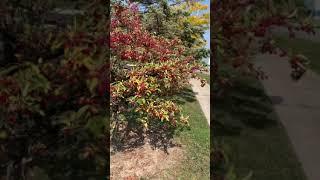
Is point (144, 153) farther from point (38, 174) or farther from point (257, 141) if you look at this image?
point (257, 141)

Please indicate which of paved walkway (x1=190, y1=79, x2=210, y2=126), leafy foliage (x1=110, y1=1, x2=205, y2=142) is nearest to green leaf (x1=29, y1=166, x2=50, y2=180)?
leafy foliage (x1=110, y1=1, x2=205, y2=142)

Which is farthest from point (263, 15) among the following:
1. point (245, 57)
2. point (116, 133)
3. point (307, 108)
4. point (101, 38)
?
point (307, 108)

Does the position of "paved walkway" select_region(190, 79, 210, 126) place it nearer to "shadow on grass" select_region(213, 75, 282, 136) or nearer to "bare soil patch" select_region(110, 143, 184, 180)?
"shadow on grass" select_region(213, 75, 282, 136)

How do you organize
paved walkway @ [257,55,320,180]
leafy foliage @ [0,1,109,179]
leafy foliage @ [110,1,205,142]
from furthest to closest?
paved walkway @ [257,55,320,180] → leafy foliage @ [110,1,205,142] → leafy foliage @ [0,1,109,179]

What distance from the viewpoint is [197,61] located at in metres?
4.50

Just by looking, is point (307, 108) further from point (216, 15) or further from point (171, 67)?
point (216, 15)

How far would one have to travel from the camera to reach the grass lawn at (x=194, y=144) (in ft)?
13.9

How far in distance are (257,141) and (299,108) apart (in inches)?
69.2

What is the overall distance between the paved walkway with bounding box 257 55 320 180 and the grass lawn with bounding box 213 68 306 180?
0.47ft

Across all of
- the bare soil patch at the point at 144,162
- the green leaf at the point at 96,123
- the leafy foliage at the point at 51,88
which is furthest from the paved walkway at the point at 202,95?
the green leaf at the point at 96,123

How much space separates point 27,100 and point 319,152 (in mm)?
3754

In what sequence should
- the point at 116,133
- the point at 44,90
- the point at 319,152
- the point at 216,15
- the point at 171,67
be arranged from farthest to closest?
the point at 319,152 < the point at 116,133 < the point at 171,67 < the point at 44,90 < the point at 216,15

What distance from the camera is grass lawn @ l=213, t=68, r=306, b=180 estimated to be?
492cm

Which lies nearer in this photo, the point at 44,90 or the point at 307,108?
the point at 44,90
